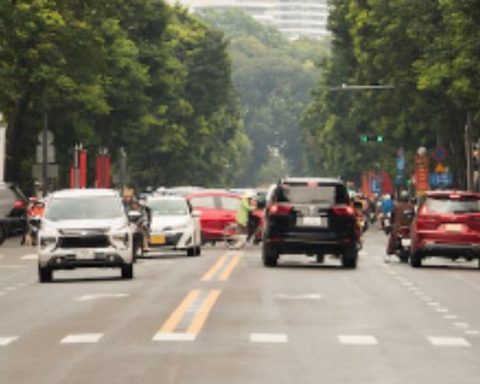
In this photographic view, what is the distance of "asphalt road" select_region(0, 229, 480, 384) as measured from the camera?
1703cm

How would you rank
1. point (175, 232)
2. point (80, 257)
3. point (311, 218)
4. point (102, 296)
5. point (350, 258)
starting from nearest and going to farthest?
1. point (102, 296)
2. point (80, 257)
3. point (311, 218)
4. point (350, 258)
5. point (175, 232)

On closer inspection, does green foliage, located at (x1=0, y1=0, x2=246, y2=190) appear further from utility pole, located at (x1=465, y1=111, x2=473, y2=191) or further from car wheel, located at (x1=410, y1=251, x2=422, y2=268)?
car wheel, located at (x1=410, y1=251, x2=422, y2=268)

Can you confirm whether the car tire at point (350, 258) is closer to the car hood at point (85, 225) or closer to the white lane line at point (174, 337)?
the car hood at point (85, 225)

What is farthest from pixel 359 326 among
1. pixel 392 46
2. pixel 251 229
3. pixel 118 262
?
pixel 392 46

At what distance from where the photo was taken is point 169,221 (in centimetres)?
5031

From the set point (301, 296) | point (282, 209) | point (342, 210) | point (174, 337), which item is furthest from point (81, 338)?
point (342, 210)

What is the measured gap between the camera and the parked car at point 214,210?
197 ft

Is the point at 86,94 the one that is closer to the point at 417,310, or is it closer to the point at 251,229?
the point at 251,229

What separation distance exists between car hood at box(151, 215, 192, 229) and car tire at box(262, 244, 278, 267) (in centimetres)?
682

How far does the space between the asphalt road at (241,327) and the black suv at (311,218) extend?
964 mm

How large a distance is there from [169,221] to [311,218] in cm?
925

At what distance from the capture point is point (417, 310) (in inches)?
1066

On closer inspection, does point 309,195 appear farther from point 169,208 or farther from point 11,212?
point 11,212

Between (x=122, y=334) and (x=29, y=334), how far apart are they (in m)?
1.08
